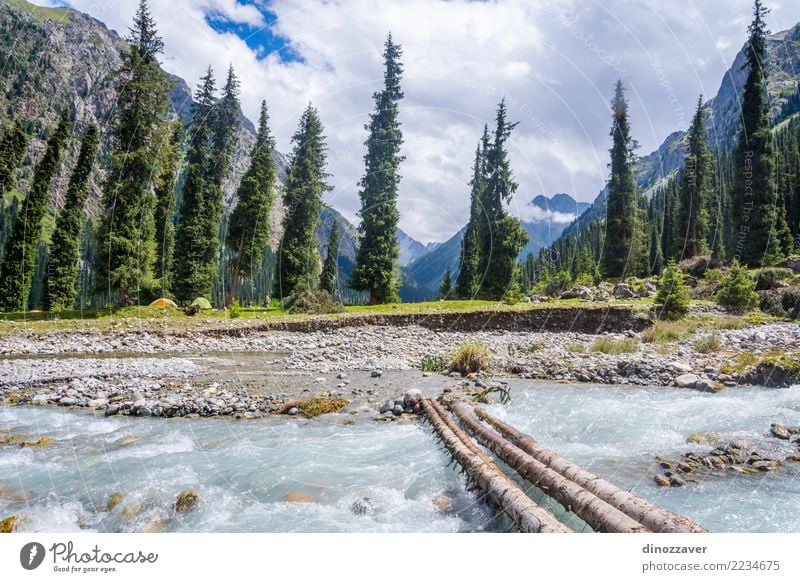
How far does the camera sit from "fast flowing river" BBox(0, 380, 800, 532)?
5.05 meters

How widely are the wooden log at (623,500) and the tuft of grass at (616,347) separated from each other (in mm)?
13203

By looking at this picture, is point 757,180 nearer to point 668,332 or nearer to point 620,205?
point 620,205

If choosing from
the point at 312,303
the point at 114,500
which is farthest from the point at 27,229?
the point at 114,500

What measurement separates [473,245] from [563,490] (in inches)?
1828

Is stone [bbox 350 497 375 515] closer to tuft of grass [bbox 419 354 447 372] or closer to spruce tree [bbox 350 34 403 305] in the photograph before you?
tuft of grass [bbox 419 354 447 372]

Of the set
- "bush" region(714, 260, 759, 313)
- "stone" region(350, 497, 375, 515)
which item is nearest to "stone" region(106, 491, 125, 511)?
"stone" region(350, 497, 375, 515)

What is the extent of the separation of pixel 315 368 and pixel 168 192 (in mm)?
29828

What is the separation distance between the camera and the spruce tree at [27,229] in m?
36.6

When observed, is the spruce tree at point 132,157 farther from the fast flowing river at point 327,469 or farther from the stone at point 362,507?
the stone at point 362,507

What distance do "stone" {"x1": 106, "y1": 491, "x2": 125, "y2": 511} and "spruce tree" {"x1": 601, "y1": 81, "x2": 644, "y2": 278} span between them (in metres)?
49.3
